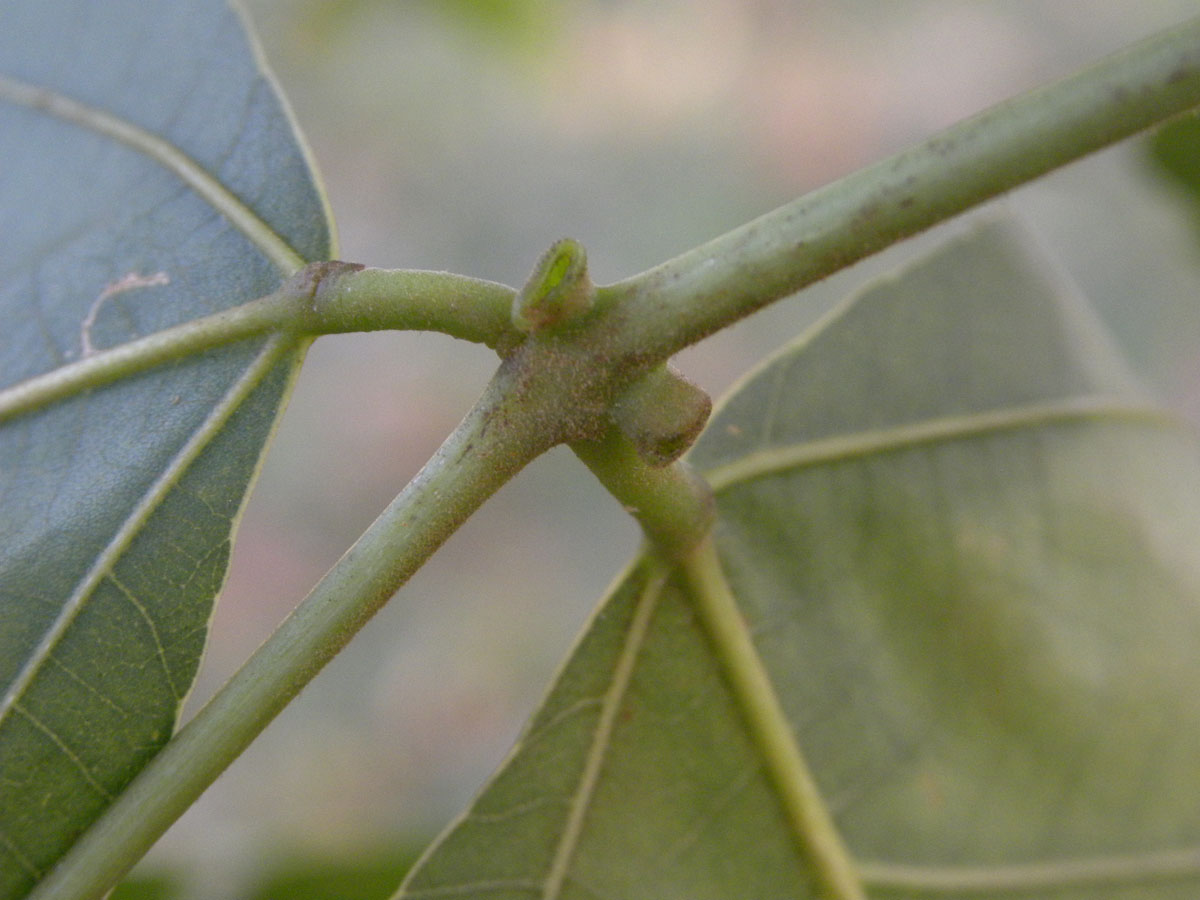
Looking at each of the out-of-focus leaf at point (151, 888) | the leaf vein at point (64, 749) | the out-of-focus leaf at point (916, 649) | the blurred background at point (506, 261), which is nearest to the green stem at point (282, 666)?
the leaf vein at point (64, 749)

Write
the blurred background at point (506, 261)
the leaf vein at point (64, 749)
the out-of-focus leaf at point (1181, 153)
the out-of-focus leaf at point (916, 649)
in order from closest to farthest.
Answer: the leaf vein at point (64, 749), the out-of-focus leaf at point (916, 649), the out-of-focus leaf at point (1181, 153), the blurred background at point (506, 261)

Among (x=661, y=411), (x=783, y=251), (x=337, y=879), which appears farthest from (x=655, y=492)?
(x=337, y=879)

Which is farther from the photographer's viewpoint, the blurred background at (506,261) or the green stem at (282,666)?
the blurred background at (506,261)

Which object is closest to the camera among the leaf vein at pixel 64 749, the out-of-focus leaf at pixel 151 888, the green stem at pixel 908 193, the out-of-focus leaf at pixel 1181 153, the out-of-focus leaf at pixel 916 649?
the green stem at pixel 908 193

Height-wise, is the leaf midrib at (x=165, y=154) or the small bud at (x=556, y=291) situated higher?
the leaf midrib at (x=165, y=154)

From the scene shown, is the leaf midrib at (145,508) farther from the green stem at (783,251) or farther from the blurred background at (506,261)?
the blurred background at (506,261)

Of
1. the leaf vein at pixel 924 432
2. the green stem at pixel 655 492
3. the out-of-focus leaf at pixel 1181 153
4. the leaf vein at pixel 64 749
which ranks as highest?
the out-of-focus leaf at pixel 1181 153

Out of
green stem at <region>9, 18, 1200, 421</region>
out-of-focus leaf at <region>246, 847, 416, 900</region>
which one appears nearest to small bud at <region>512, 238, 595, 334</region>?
green stem at <region>9, 18, 1200, 421</region>
